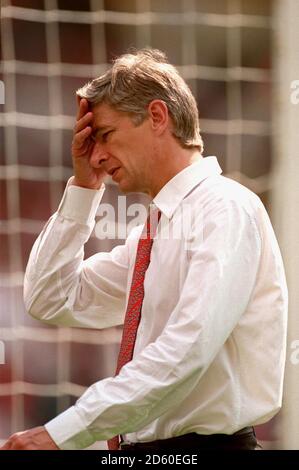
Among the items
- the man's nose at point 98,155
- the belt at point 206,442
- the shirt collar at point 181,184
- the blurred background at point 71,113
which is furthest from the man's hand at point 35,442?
the blurred background at point 71,113

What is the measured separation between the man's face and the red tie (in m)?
0.07

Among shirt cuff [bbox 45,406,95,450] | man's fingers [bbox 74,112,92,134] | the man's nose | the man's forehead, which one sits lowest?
shirt cuff [bbox 45,406,95,450]

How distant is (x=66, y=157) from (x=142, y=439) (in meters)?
1.44

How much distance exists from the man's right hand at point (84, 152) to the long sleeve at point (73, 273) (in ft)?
0.07

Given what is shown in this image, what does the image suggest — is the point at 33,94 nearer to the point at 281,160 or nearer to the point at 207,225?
the point at 281,160

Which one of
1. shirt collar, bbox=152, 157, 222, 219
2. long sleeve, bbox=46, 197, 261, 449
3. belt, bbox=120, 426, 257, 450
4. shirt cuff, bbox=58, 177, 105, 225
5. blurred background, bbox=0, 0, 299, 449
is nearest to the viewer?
long sleeve, bbox=46, 197, 261, 449

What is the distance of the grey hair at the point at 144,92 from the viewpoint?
5.32ft

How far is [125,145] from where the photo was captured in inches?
64.7

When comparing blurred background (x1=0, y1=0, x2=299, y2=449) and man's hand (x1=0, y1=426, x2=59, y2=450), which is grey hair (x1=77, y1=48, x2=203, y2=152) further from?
blurred background (x1=0, y1=0, x2=299, y2=449)

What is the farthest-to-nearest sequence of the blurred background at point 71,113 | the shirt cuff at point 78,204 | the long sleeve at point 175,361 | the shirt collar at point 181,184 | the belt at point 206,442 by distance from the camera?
the blurred background at point 71,113 < the shirt cuff at point 78,204 < the shirt collar at point 181,184 < the belt at point 206,442 < the long sleeve at point 175,361

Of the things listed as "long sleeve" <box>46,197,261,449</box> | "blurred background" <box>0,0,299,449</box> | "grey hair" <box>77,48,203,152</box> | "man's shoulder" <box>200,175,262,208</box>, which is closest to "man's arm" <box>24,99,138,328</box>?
"grey hair" <box>77,48,203,152</box>

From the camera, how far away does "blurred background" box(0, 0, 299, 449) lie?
2.71 m

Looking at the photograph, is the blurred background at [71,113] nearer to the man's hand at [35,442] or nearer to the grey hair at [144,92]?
the grey hair at [144,92]
